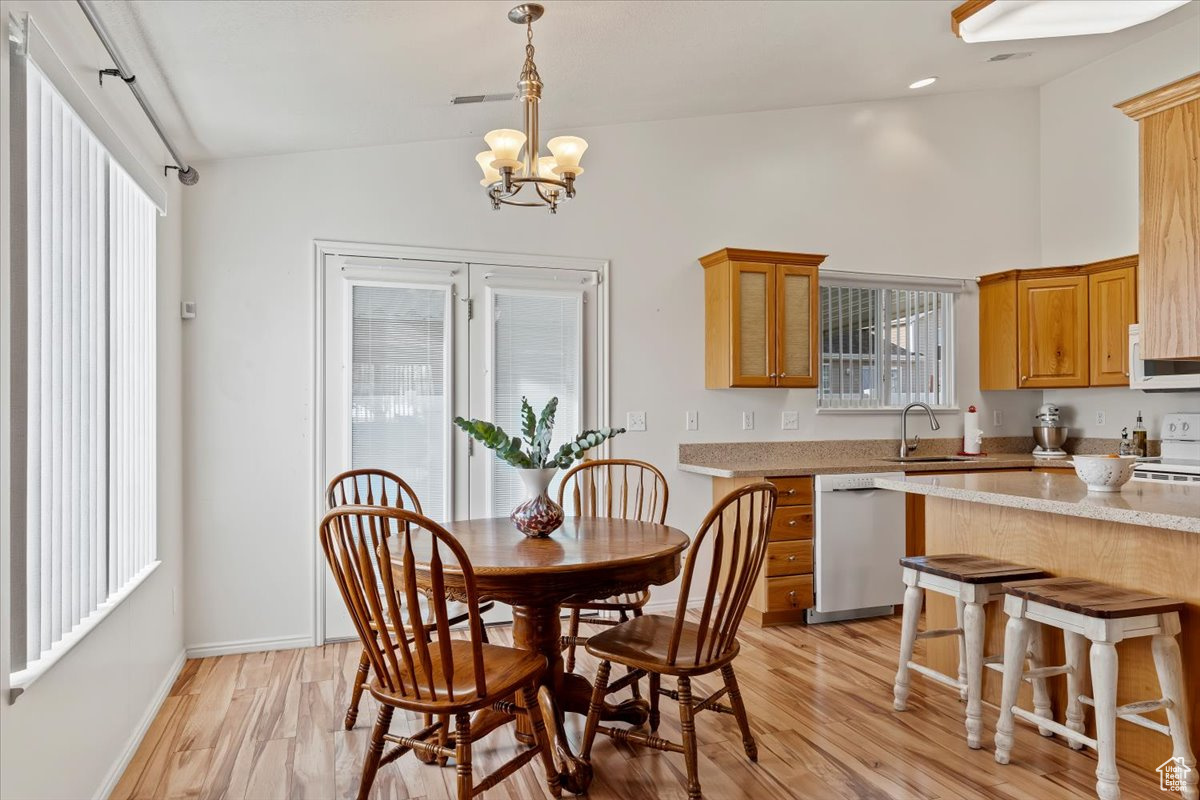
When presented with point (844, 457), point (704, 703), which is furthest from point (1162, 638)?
point (844, 457)

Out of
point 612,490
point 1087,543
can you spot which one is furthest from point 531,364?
point 1087,543

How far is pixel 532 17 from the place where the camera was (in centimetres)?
276

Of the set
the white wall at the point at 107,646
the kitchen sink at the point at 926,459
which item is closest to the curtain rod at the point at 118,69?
the white wall at the point at 107,646

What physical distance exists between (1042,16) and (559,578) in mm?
3503

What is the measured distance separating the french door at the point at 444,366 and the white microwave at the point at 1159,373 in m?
3.19

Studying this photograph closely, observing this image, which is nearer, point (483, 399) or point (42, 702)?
point (42, 702)

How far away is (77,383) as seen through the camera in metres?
2.16

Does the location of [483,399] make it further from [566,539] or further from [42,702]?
[42,702]

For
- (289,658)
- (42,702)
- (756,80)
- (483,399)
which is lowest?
(289,658)

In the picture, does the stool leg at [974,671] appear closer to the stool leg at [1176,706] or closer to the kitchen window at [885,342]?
the stool leg at [1176,706]

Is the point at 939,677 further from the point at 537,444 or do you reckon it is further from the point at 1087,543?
the point at 537,444

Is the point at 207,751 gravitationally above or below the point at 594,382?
below

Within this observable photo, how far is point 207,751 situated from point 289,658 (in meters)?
1.00

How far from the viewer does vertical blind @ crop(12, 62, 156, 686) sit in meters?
1.81
